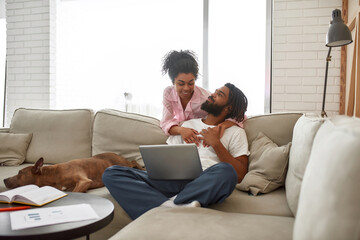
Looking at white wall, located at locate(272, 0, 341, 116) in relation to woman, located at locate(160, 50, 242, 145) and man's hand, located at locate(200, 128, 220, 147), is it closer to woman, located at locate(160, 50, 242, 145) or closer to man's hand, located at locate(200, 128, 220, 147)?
woman, located at locate(160, 50, 242, 145)

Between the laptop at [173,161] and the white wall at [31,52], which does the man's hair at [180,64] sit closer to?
the laptop at [173,161]

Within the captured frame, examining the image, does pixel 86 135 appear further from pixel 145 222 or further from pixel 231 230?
pixel 231 230

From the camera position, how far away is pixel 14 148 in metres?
2.65

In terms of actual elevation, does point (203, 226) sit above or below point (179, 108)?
below

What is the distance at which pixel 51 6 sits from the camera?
4.23 m

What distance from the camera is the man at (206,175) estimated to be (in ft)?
5.07

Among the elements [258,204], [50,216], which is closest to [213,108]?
[258,204]

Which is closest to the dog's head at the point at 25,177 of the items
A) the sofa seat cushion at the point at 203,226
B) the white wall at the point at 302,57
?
the sofa seat cushion at the point at 203,226

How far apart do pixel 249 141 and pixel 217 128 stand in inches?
10.3

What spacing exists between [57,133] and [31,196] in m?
1.30

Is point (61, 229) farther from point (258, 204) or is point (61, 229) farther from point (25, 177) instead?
point (258, 204)

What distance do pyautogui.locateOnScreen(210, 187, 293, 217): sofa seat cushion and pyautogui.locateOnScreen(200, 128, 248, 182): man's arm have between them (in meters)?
0.22

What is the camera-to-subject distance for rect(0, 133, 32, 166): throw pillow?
2.63 metres

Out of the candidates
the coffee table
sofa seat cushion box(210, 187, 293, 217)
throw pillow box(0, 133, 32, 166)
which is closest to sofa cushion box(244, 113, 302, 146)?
sofa seat cushion box(210, 187, 293, 217)
